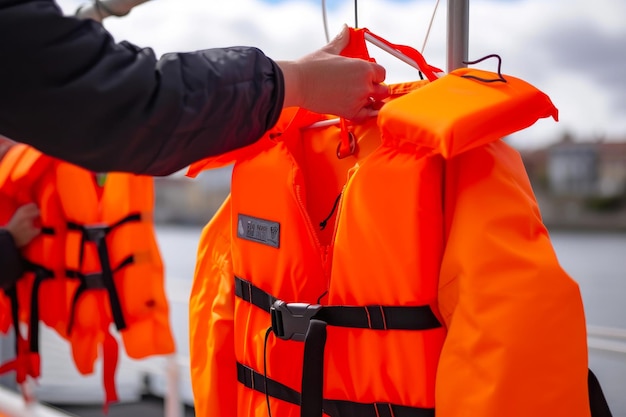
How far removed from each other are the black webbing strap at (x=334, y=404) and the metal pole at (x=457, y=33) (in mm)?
518

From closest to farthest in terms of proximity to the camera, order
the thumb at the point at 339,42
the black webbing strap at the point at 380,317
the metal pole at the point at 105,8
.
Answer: the black webbing strap at the point at 380,317 → the thumb at the point at 339,42 → the metal pole at the point at 105,8

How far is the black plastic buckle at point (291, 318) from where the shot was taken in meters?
0.94

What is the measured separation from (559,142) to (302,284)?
152 centimetres

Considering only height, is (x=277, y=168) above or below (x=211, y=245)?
above

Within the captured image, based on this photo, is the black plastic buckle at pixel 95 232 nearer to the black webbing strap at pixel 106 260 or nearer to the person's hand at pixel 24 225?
the black webbing strap at pixel 106 260

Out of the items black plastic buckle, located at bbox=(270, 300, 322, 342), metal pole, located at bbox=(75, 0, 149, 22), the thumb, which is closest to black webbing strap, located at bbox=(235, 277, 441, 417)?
black plastic buckle, located at bbox=(270, 300, 322, 342)

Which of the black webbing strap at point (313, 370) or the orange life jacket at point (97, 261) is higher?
the black webbing strap at point (313, 370)

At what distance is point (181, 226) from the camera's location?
3904mm

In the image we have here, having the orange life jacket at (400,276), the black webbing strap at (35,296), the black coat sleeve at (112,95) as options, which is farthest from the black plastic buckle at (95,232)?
the black coat sleeve at (112,95)

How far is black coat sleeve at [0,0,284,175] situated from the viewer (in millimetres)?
747

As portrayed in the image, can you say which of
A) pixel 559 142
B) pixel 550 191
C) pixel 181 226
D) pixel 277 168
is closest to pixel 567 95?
pixel 559 142

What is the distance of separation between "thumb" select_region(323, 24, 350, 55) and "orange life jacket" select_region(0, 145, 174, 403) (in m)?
1.09

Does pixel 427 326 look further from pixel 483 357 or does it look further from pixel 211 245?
pixel 211 245

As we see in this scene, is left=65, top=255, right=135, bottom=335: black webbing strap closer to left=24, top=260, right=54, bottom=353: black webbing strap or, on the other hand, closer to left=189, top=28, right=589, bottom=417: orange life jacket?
left=24, top=260, right=54, bottom=353: black webbing strap
